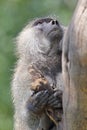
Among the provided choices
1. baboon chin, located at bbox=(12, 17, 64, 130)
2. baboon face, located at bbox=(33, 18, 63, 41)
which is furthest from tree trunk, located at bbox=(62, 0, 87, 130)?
baboon face, located at bbox=(33, 18, 63, 41)

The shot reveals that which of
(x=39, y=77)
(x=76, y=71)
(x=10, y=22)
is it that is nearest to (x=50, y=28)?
(x=39, y=77)

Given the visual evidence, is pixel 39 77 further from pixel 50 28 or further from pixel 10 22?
pixel 10 22

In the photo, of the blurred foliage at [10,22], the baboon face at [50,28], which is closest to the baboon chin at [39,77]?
the baboon face at [50,28]

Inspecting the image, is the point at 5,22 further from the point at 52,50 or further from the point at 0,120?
the point at 52,50

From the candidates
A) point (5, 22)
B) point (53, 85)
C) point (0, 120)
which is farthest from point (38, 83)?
point (5, 22)

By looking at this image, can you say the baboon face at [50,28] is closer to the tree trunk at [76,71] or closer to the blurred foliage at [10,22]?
the tree trunk at [76,71]
